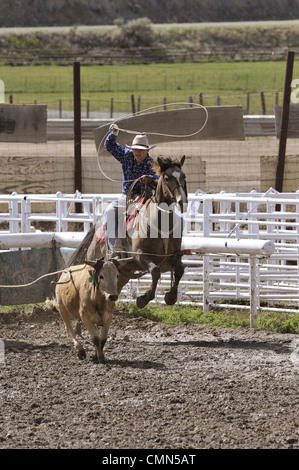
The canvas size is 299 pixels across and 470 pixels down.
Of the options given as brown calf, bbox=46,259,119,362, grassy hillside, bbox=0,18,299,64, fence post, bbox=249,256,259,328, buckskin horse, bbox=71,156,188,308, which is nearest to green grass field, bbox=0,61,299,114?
grassy hillside, bbox=0,18,299,64

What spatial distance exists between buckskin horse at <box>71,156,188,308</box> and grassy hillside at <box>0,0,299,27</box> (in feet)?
194

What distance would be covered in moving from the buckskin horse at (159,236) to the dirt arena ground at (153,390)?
2.67ft

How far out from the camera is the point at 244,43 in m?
57.8

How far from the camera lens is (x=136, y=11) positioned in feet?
240

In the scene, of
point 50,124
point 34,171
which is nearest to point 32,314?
point 34,171

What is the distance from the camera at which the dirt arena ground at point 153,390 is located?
6.14m

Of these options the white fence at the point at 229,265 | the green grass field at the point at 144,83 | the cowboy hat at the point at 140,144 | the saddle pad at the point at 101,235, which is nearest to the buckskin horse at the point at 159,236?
the saddle pad at the point at 101,235

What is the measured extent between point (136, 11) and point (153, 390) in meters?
68.6

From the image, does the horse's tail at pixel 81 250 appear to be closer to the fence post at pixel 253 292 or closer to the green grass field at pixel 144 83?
the fence post at pixel 253 292

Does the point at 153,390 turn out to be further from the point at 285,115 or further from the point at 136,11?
the point at 136,11

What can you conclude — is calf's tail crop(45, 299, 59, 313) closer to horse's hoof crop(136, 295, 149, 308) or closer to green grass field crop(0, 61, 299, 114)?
horse's hoof crop(136, 295, 149, 308)

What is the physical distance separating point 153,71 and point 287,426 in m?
45.3
